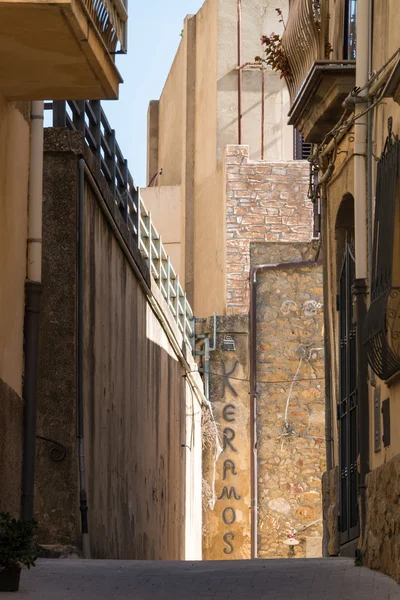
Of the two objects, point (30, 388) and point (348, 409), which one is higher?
point (30, 388)

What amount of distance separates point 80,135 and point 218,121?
18113mm

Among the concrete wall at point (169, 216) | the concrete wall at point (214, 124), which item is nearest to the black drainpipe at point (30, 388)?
the concrete wall at point (214, 124)

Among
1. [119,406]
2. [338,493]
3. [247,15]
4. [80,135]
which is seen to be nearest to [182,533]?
[119,406]

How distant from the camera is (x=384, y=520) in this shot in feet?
29.9

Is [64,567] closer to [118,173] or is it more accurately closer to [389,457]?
[389,457]

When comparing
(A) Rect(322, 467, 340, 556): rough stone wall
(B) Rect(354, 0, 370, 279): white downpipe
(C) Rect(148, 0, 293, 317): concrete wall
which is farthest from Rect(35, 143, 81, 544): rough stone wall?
(C) Rect(148, 0, 293, 317): concrete wall

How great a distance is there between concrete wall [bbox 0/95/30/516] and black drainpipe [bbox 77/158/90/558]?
0.99m

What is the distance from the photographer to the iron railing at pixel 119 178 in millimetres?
12812

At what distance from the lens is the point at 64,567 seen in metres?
9.57

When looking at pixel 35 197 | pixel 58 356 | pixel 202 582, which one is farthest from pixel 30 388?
pixel 202 582

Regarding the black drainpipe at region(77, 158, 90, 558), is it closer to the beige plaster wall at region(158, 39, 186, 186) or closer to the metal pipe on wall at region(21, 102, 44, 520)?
the metal pipe on wall at region(21, 102, 44, 520)

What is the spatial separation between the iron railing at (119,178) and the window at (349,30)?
8.81 ft

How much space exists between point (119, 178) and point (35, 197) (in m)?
4.75

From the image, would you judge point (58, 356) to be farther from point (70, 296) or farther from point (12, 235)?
point (12, 235)
